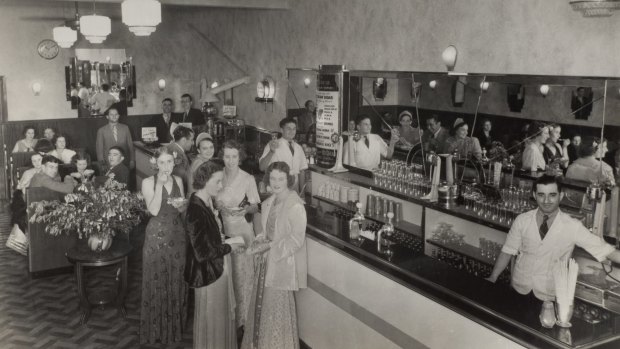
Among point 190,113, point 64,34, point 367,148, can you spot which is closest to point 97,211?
point 367,148

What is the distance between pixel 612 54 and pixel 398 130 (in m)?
2.56

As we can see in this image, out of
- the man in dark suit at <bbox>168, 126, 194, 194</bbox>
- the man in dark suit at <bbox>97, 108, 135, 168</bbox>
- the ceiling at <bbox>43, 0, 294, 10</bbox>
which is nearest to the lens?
the man in dark suit at <bbox>168, 126, 194, 194</bbox>

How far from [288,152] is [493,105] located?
10.4ft

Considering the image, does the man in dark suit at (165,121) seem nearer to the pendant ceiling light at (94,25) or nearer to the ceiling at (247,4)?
the ceiling at (247,4)

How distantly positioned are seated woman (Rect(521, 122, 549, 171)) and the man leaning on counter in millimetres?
899

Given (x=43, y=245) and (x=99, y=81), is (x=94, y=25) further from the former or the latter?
(x=99, y=81)

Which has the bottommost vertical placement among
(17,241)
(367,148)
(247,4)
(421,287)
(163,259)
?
(17,241)

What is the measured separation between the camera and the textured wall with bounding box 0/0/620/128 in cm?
515

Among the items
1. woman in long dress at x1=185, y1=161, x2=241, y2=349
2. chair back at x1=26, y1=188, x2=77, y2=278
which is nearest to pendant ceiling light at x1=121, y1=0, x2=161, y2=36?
woman in long dress at x1=185, y1=161, x2=241, y2=349

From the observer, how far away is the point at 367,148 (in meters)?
7.49

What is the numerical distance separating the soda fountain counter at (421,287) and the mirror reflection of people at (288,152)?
123 cm

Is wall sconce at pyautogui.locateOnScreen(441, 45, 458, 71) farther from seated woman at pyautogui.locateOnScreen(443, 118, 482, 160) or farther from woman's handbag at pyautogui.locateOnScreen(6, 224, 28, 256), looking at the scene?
woman's handbag at pyautogui.locateOnScreen(6, 224, 28, 256)

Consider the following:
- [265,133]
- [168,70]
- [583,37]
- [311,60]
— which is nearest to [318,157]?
[311,60]

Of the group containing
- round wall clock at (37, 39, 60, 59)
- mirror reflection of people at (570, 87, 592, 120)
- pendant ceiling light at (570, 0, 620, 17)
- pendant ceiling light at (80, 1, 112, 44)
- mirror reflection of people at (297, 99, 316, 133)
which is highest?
round wall clock at (37, 39, 60, 59)
